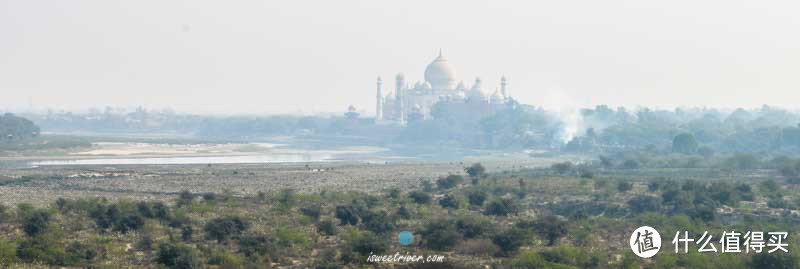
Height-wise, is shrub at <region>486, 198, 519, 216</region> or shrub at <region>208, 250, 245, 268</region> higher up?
shrub at <region>486, 198, 519, 216</region>

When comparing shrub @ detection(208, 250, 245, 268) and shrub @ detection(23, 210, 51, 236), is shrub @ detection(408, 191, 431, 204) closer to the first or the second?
shrub @ detection(23, 210, 51, 236)

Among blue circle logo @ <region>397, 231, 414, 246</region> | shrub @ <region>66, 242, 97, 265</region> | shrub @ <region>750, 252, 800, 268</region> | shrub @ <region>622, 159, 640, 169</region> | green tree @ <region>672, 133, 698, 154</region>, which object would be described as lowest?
shrub @ <region>750, 252, 800, 268</region>

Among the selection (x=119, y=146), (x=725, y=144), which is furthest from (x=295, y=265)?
(x=119, y=146)

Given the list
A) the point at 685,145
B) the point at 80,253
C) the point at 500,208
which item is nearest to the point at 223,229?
the point at 80,253

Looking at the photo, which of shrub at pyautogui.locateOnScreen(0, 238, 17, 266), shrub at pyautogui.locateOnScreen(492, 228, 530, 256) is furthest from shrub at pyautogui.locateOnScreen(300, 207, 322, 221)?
shrub at pyautogui.locateOnScreen(0, 238, 17, 266)

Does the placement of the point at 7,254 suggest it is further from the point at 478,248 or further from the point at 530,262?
the point at 530,262

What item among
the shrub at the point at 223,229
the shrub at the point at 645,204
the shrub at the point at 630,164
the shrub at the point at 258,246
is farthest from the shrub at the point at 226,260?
the shrub at the point at 630,164

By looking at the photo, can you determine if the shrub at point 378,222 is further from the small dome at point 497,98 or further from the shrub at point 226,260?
the small dome at point 497,98
